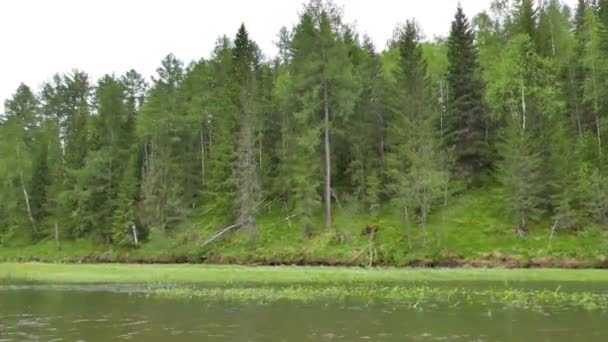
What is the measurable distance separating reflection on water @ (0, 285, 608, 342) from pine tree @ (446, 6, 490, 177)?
41844 millimetres

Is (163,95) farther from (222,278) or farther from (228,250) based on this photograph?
(222,278)

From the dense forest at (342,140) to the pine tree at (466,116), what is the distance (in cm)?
20

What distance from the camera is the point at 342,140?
66938 millimetres

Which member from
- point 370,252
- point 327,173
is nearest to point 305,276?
point 370,252

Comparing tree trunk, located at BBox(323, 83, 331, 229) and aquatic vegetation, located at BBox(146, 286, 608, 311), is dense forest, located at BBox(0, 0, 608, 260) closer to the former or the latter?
tree trunk, located at BBox(323, 83, 331, 229)

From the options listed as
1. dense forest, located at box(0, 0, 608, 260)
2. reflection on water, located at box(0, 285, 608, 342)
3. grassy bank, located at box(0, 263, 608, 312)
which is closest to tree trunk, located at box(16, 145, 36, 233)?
dense forest, located at box(0, 0, 608, 260)

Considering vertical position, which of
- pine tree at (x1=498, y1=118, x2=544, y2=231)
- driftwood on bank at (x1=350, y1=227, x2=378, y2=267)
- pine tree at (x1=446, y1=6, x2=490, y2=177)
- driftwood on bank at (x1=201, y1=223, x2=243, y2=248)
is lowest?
driftwood on bank at (x1=350, y1=227, x2=378, y2=267)

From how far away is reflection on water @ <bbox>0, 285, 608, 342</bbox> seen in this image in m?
16.3

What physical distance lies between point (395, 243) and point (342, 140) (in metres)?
18.1

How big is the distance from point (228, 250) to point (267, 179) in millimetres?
13368

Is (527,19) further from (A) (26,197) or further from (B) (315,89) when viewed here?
(A) (26,197)

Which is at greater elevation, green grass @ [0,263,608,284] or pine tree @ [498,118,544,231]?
pine tree @ [498,118,544,231]

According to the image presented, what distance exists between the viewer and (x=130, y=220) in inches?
2660

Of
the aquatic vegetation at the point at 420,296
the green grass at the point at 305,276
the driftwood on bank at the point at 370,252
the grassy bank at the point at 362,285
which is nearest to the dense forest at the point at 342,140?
the driftwood on bank at the point at 370,252
